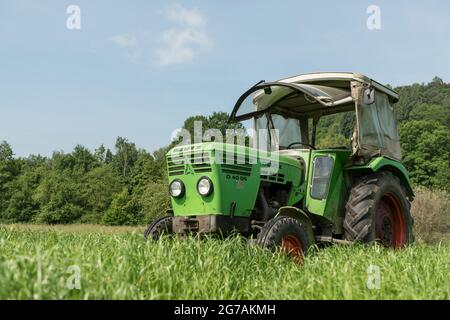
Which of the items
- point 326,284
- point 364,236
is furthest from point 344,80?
point 326,284

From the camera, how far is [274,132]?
8.22m

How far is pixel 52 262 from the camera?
356 centimetres

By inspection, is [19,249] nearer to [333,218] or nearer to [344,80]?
[333,218]

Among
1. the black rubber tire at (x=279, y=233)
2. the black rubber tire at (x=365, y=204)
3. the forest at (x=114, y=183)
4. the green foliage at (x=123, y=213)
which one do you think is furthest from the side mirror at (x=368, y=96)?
the green foliage at (x=123, y=213)

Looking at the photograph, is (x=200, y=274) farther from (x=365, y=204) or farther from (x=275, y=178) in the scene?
(x=365, y=204)

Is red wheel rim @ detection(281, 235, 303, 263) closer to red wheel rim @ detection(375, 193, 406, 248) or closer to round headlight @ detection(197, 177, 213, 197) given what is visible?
round headlight @ detection(197, 177, 213, 197)

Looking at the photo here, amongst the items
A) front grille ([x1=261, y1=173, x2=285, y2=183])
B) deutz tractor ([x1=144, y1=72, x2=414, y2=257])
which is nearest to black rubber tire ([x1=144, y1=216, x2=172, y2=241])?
deutz tractor ([x1=144, y1=72, x2=414, y2=257])

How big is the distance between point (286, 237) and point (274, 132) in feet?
8.90

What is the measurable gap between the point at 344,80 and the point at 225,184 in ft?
9.21

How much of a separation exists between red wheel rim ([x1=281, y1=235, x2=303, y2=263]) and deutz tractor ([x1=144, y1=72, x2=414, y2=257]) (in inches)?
0.5

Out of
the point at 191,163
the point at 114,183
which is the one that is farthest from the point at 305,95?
the point at 114,183

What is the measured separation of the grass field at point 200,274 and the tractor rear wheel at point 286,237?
180 millimetres

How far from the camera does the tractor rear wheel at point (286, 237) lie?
5.64 meters

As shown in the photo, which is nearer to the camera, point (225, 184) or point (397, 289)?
point (397, 289)
